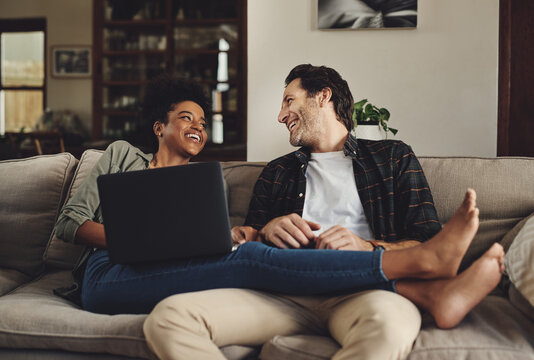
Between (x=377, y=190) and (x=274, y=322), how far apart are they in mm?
623

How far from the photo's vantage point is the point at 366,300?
45.8 inches

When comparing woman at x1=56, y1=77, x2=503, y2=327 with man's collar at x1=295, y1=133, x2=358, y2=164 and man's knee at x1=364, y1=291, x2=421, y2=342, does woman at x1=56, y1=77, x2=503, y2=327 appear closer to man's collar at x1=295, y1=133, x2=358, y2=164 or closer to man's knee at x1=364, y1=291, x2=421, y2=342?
man's knee at x1=364, y1=291, x2=421, y2=342

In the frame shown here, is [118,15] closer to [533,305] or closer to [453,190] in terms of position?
[453,190]

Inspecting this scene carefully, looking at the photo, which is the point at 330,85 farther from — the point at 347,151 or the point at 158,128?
the point at 158,128

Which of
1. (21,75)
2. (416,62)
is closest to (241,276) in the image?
(416,62)

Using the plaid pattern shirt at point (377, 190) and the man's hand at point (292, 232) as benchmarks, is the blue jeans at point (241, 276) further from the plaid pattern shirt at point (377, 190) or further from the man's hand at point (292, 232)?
the plaid pattern shirt at point (377, 190)

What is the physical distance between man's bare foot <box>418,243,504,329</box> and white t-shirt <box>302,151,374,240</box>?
1.49 feet

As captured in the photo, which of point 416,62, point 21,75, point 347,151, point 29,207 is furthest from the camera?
point 21,75

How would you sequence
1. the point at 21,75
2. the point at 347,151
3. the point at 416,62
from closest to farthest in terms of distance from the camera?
the point at 347,151
the point at 416,62
the point at 21,75

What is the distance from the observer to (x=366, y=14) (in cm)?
274

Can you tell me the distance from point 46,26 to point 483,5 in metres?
5.33

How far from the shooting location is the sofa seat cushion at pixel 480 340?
1.12 meters

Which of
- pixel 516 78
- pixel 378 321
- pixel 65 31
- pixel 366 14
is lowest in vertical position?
pixel 378 321

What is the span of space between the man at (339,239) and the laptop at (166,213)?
0.13 metres
